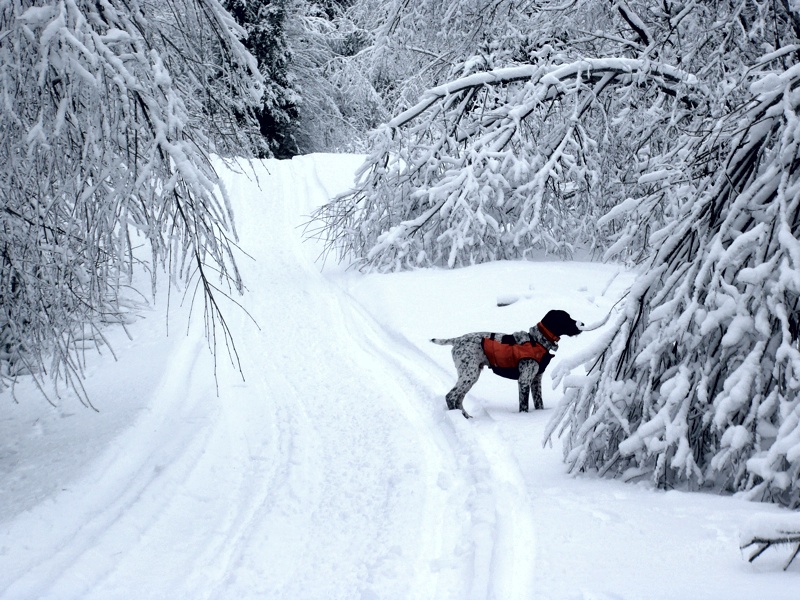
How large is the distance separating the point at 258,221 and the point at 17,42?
54.1 feet

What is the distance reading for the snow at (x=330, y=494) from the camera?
346cm

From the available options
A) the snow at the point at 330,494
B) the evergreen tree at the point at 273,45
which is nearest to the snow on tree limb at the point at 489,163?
the snow at the point at 330,494

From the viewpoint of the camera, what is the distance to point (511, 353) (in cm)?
637

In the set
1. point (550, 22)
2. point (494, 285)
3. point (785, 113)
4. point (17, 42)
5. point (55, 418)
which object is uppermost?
point (550, 22)

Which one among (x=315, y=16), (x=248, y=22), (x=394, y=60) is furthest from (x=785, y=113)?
(x=315, y=16)

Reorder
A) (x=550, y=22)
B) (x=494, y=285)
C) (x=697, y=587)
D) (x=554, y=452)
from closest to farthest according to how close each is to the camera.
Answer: (x=697, y=587)
(x=554, y=452)
(x=550, y=22)
(x=494, y=285)

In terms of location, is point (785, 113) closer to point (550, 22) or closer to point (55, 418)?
point (550, 22)

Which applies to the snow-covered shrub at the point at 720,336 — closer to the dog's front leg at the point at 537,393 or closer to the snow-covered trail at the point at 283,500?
the snow-covered trail at the point at 283,500

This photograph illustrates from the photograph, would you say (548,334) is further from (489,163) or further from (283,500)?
(489,163)

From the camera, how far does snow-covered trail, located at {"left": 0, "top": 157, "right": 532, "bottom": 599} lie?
370cm

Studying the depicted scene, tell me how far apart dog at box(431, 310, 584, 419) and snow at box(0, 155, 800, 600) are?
347 mm

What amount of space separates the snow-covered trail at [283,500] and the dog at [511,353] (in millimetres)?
442

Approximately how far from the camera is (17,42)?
3.44 m

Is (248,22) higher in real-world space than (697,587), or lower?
higher
